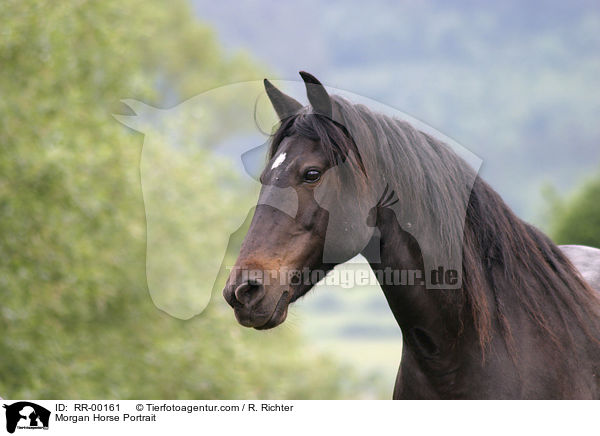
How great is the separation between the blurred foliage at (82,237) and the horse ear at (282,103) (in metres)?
6.41

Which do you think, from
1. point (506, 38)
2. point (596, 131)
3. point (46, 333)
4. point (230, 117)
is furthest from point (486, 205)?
point (506, 38)

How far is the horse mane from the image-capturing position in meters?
2.94

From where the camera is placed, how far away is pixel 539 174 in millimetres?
88000

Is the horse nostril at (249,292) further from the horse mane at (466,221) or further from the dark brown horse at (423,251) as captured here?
the horse mane at (466,221)

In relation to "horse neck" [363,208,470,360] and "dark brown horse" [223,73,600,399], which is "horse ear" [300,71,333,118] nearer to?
"dark brown horse" [223,73,600,399]

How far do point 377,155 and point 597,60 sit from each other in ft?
385

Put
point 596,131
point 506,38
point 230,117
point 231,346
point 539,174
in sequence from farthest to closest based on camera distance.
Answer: point 506,38, point 539,174, point 596,131, point 230,117, point 231,346

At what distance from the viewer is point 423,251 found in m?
2.97
